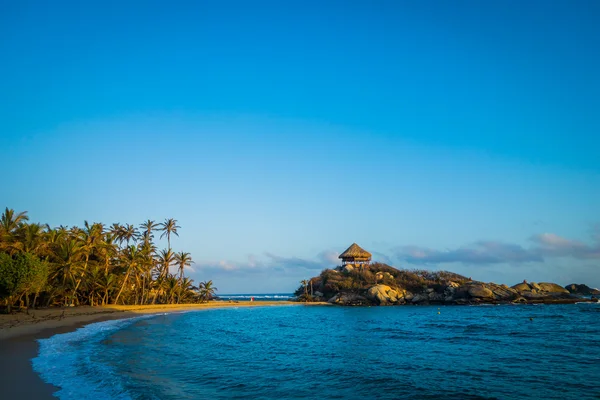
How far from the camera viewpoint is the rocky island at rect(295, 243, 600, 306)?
76625 millimetres

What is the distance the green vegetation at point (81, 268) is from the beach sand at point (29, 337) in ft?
13.7

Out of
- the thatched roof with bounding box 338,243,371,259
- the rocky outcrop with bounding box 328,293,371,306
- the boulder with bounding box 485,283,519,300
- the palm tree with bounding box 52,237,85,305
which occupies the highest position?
the thatched roof with bounding box 338,243,371,259

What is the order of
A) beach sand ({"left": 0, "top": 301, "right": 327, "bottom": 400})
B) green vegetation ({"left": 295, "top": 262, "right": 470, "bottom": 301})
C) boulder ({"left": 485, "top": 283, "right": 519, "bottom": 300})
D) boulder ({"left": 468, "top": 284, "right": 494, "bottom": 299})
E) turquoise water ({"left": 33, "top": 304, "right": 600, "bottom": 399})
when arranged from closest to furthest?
1. beach sand ({"left": 0, "top": 301, "right": 327, "bottom": 400})
2. turquoise water ({"left": 33, "top": 304, "right": 600, "bottom": 399})
3. boulder ({"left": 468, "top": 284, "right": 494, "bottom": 299})
4. boulder ({"left": 485, "top": 283, "right": 519, "bottom": 300})
5. green vegetation ({"left": 295, "top": 262, "right": 470, "bottom": 301})

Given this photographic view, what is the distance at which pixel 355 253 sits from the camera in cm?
9450

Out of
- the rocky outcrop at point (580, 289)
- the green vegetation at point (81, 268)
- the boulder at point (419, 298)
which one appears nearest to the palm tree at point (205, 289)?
the green vegetation at point (81, 268)

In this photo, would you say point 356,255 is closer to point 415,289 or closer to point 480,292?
point 415,289

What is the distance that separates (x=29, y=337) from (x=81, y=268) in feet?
78.4

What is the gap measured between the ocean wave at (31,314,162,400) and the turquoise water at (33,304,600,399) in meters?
0.04

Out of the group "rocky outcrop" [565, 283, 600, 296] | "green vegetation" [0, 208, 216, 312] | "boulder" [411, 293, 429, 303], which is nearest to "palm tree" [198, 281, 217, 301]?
"green vegetation" [0, 208, 216, 312]

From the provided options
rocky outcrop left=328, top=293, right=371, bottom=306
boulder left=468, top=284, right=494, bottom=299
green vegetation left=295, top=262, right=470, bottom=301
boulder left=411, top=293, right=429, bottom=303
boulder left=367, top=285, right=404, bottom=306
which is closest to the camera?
boulder left=468, top=284, right=494, bottom=299

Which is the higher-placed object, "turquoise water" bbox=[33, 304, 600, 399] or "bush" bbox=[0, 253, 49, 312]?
"bush" bbox=[0, 253, 49, 312]

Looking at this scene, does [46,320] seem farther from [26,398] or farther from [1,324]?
[26,398]

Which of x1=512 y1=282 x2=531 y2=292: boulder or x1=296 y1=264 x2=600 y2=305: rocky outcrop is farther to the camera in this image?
x1=512 y1=282 x2=531 y2=292: boulder

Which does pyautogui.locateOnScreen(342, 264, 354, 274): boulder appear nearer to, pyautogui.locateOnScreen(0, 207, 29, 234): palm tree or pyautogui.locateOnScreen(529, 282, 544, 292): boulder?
pyautogui.locateOnScreen(529, 282, 544, 292): boulder
